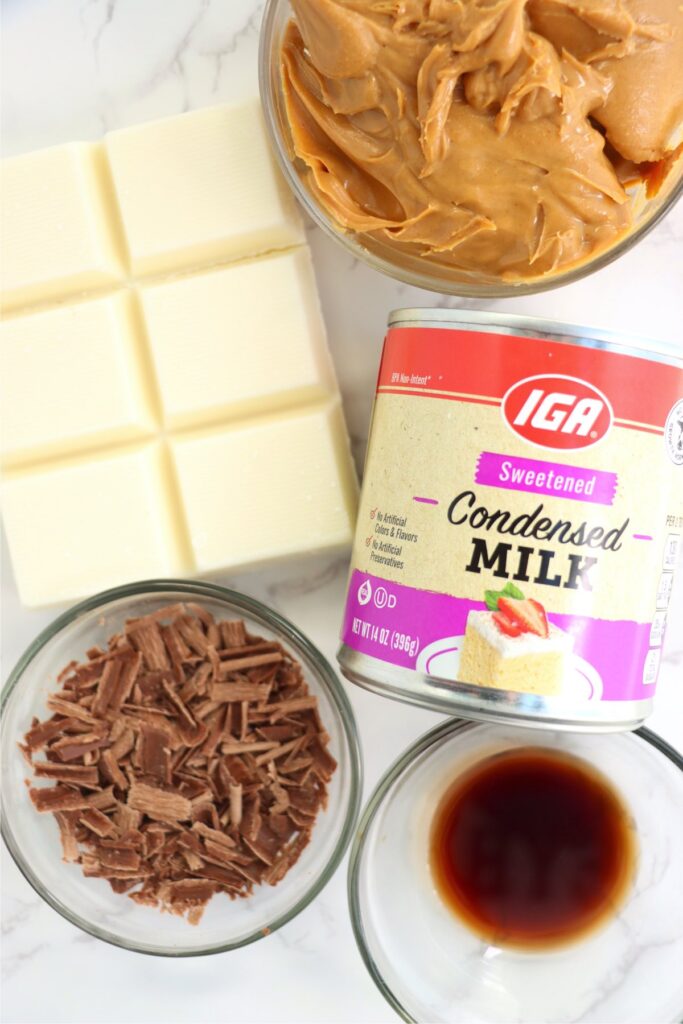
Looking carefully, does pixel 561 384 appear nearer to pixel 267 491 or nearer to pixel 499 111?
pixel 499 111

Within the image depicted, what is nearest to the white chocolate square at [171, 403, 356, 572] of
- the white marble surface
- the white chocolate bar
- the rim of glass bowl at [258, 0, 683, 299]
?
the white chocolate bar

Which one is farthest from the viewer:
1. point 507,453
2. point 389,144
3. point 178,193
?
point 178,193

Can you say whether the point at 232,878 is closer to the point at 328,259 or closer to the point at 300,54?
the point at 328,259

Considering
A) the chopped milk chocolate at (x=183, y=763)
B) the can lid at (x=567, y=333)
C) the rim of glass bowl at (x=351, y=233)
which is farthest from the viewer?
the chopped milk chocolate at (x=183, y=763)

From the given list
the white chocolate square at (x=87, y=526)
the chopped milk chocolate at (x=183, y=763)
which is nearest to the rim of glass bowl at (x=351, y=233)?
the white chocolate square at (x=87, y=526)

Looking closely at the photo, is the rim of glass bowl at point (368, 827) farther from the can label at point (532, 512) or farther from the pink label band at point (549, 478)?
the pink label band at point (549, 478)

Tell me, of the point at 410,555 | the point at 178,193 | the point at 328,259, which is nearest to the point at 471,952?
the point at 410,555
